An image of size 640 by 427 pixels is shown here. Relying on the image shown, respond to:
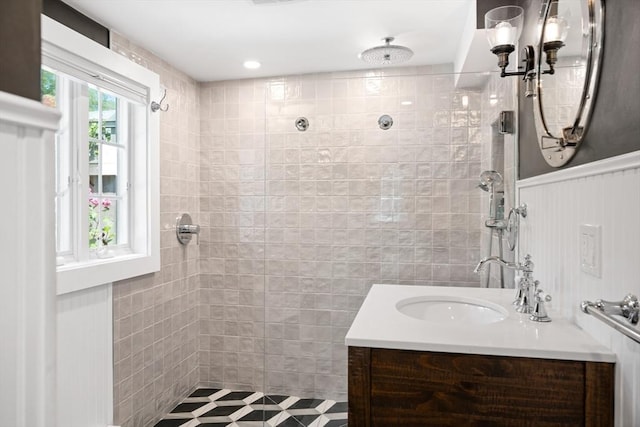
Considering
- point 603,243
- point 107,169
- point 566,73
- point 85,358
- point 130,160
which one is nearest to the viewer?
point 603,243

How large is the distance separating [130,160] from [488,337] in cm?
225

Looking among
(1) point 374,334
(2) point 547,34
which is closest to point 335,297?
(1) point 374,334

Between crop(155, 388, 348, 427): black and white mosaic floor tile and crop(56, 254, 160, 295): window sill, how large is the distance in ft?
3.21

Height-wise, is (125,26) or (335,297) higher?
(125,26)

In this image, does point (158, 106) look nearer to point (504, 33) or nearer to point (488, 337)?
point (504, 33)

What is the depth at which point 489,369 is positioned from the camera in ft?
3.94

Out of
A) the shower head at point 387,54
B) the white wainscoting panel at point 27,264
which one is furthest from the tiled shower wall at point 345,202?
the white wainscoting panel at point 27,264

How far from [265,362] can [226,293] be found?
0.64 meters

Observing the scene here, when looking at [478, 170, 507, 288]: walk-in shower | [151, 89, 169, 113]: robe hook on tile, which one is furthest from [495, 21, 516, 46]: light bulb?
[151, 89, 169, 113]: robe hook on tile

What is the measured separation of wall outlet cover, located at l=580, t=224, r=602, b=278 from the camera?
1.14 m

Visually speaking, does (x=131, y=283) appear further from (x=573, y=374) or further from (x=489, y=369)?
(x=573, y=374)

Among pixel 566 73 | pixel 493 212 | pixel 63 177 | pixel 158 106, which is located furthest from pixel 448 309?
pixel 158 106

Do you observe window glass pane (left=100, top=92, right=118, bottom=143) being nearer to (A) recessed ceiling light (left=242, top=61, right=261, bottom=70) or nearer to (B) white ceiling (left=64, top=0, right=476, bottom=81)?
(B) white ceiling (left=64, top=0, right=476, bottom=81)

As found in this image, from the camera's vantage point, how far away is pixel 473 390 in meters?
1.21
